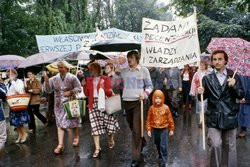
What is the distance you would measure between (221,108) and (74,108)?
3.22 meters

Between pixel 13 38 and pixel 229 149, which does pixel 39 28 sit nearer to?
pixel 13 38

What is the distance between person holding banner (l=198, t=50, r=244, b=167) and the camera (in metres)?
4.66

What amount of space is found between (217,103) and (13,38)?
1689 centimetres

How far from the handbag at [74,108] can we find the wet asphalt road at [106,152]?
76 centimetres

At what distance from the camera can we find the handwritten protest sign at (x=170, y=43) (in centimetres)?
547

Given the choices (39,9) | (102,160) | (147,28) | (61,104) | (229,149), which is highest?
(39,9)

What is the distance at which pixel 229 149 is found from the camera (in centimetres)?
478

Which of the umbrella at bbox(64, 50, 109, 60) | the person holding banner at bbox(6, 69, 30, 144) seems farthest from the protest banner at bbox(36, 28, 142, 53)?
the umbrella at bbox(64, 50, 109, 60)

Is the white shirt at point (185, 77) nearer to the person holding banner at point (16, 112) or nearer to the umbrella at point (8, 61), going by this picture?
the umbrella at point (8, 61)

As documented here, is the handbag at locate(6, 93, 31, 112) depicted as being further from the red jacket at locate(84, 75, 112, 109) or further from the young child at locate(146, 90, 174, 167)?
the young child at locate(146, 90, 174, 167)

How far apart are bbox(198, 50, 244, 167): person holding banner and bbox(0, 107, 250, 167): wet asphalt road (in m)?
1.28

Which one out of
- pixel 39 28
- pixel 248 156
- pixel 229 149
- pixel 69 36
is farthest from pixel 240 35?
pixel 229 149

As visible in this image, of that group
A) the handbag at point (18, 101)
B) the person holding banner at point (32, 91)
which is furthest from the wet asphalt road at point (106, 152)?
the handbag at point (18, 101)

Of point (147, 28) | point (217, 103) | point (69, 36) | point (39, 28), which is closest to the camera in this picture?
point (217, 103)
